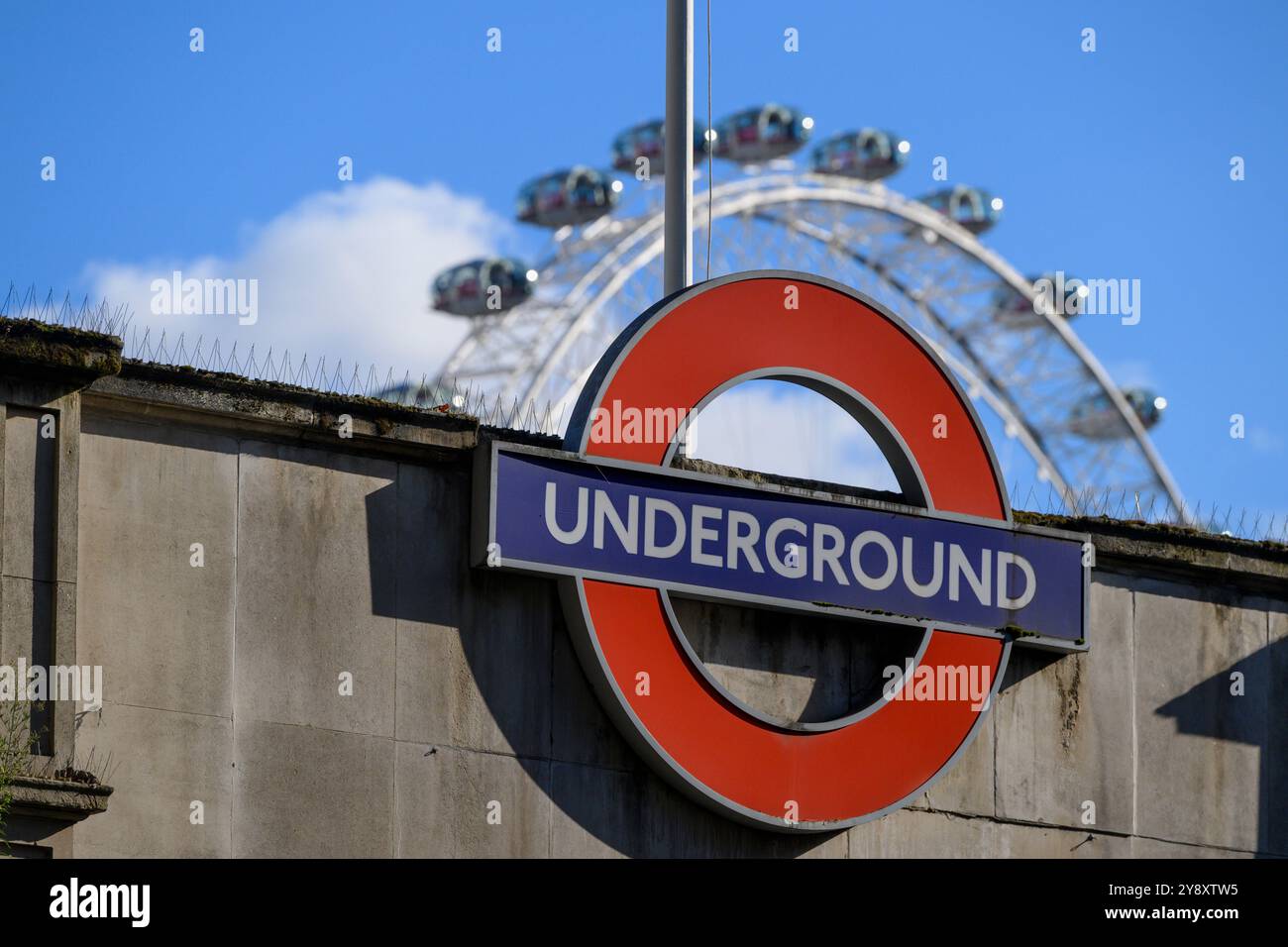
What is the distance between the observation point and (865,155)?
8162cm

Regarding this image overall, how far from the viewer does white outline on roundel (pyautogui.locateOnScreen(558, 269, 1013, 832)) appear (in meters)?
14.0

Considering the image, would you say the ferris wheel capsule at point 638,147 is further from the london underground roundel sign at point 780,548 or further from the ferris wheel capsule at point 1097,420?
the london underground roundel sign at point 780,548

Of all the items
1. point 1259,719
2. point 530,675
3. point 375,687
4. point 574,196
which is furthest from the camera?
point 574,196

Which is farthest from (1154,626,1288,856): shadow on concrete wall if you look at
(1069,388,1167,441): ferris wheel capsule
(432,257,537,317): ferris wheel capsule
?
(1069,388,1167,441): ferris wheel capsule

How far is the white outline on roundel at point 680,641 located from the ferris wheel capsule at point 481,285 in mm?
57621

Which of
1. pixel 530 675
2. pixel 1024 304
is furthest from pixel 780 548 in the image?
pixel 1024 304

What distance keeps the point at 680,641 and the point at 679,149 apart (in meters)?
4.25

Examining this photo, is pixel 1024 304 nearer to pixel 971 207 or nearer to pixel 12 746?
pixel 971 207

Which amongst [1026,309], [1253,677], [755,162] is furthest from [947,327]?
[1253,677]

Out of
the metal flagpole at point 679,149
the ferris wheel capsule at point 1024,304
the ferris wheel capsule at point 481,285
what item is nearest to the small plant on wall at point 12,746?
the metal flagpole at point 679,149

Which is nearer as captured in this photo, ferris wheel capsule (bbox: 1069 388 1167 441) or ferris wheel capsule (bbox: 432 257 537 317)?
ferris wheel capsule (bbox: 432 257 537 317)

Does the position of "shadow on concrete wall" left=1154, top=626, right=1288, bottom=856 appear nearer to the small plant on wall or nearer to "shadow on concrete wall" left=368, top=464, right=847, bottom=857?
Answer: "shadow on concrete wall" left=368, top=464, right=847, bottom=857

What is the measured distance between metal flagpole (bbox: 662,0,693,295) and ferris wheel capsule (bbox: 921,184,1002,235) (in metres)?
74.1

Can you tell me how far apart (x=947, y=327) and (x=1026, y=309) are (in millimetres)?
3548
